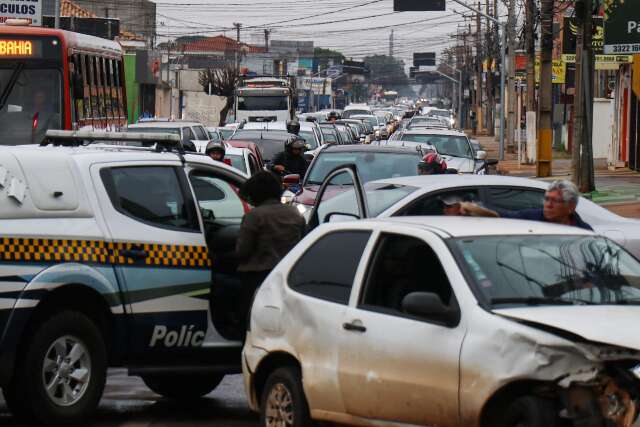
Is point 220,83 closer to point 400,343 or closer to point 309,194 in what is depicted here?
point 309,194

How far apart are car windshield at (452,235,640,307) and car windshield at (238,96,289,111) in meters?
51.3

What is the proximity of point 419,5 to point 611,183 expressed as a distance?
3708 centimetres

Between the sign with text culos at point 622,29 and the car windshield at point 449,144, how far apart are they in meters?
3.83

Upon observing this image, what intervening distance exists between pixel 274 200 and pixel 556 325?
403 centimetres

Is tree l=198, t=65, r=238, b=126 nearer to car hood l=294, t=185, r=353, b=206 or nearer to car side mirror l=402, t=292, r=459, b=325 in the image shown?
car hood l=294, t=185, r=353, b=206

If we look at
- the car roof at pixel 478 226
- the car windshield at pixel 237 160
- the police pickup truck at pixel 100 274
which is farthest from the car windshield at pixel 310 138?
the car roof at pixel 478 226

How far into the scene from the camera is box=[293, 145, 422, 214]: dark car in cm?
1788

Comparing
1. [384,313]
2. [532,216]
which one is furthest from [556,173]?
[384,313]

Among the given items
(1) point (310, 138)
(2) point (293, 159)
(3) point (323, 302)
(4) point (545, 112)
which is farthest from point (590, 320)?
(4) point (545, 112)

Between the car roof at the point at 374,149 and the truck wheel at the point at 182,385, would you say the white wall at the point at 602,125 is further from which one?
the truck wheel at the point at 182,385

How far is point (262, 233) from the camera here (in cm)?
1007

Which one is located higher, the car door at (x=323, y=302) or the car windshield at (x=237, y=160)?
the car windshield at (x=237, y=160)

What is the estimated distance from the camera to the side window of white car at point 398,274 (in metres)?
7.46

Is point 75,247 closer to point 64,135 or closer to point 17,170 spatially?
point 17,170
